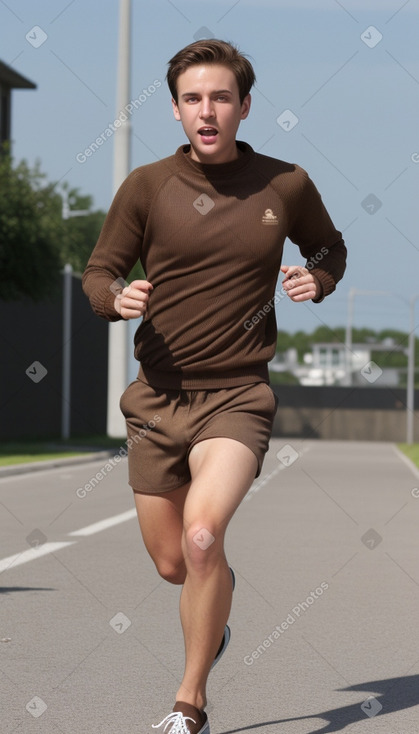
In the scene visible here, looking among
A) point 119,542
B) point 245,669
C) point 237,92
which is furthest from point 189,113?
point 119,542

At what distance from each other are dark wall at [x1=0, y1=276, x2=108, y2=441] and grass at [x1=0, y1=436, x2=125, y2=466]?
3.42 feet

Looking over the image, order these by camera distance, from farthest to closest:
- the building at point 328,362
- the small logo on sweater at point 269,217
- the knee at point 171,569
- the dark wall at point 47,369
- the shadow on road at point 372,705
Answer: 1. the building at point 328,362
2. the dark wall at point 47,369
3. the shadow on road at point 372,705
4. the knee at point 171,569
5. the small logo on sweater at point 269,217

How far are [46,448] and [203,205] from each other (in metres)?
24.6

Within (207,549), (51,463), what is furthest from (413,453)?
(207,549)

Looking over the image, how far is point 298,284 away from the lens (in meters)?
4.39

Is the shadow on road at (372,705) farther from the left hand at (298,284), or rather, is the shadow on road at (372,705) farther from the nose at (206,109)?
the nose at (206,109)

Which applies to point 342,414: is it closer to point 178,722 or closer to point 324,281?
point 324,281

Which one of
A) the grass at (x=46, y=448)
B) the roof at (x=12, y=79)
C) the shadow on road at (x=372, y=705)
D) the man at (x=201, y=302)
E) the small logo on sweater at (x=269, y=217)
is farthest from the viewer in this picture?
the roof at (x=12, y=79)

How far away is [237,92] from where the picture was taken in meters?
4.28

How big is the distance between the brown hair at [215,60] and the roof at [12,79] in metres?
40.5

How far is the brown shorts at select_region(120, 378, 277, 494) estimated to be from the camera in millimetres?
4234

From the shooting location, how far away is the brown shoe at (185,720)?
4.00 meters

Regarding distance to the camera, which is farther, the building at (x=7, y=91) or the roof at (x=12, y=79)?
the building at (x=7, y=91)

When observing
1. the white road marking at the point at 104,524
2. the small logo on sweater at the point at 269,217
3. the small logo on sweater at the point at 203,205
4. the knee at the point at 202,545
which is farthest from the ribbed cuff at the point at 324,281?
the white road marking at the point at 104,524
